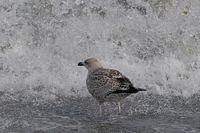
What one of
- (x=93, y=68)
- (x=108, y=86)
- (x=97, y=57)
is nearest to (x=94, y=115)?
(x=108, y=86)

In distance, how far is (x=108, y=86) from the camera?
816cm

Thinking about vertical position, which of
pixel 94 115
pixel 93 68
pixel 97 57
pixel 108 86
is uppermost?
pixel 97 57

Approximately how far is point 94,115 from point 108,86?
1.44 feet

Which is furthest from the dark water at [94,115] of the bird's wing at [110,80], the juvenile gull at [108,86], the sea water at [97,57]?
the bird's wing at [110,80]

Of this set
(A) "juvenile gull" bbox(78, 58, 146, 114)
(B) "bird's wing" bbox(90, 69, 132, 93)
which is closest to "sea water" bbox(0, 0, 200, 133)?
(A) "juvenile gull" bbox(78, 58, 146, 114)

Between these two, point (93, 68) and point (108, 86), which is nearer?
point (108, 86)

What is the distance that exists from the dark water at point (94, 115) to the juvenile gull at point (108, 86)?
23cm

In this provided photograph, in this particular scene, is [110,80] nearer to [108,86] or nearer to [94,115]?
[108,86]

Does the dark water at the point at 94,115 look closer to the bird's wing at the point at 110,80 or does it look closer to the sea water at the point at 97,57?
the sea water at the point at 97,57

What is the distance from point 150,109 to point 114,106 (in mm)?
605

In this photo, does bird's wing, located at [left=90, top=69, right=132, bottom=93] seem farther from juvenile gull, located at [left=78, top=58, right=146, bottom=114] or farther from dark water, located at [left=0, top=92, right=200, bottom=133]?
dark water, located at [left=0, top=92, right=200, bottom=133]

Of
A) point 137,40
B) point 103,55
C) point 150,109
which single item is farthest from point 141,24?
point 150,109

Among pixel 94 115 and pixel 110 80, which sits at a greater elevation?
pixel 110 80

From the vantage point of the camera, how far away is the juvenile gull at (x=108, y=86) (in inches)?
315
